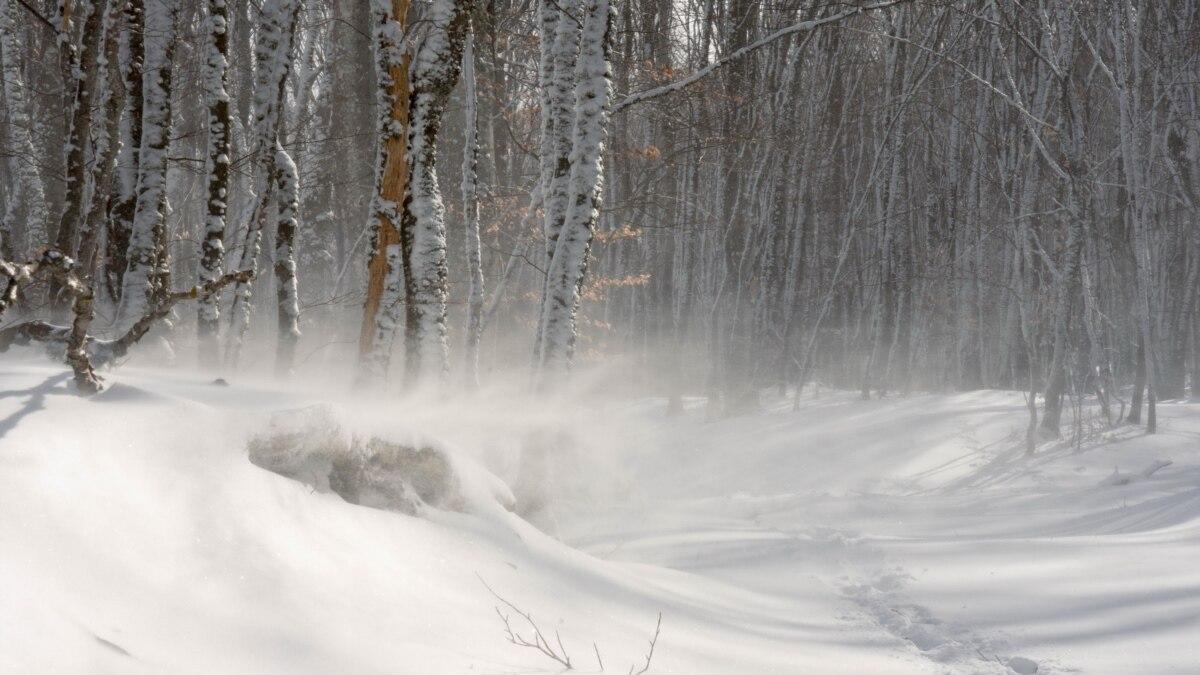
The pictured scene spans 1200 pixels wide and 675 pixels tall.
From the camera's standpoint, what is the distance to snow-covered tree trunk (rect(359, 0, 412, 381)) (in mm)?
7086

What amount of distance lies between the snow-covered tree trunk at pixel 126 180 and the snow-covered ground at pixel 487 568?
3.50 metres

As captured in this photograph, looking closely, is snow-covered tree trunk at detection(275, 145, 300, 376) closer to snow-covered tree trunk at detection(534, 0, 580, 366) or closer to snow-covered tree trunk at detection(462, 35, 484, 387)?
snow-covered tree trunk at detection(462, 35, 484, 387)

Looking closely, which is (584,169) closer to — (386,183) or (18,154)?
(386,183)

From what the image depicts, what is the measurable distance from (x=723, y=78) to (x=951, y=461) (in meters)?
7.14

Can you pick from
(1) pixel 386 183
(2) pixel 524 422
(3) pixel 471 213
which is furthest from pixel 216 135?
(2) pixel 524 422

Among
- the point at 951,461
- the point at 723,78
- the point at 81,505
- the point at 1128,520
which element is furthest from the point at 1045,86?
the point at 81,505

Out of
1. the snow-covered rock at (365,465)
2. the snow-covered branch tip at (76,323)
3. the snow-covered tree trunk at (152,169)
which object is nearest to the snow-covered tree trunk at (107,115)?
the snow-covered tree trunk at (152,169)

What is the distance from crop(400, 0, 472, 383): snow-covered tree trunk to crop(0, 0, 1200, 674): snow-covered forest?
0.10 feet

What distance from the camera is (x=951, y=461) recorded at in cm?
1084

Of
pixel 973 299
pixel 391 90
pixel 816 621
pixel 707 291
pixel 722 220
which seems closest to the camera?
pixel 816 621

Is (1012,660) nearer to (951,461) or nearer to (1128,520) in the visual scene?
(1128,520)

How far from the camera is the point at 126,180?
776cm

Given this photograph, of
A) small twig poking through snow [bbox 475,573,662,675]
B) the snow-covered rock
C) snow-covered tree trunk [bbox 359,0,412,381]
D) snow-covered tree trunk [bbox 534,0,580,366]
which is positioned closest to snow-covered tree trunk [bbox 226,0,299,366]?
snow-covered tree trunk [bbox 359,0,412,381]

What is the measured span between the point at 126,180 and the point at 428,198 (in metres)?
3.58
